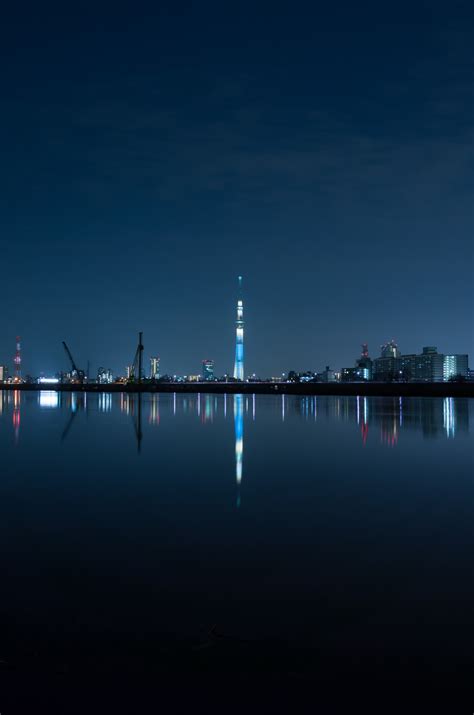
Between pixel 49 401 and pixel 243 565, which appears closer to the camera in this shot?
pixel 243 565

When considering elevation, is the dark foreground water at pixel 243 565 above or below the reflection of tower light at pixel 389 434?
above

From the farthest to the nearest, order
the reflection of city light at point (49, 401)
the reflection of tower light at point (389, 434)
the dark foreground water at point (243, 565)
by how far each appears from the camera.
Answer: the reflection of city light at point (49, 401) < the reflection of tower light at point (389, 434) < the dark foreground water at point (243, 565)

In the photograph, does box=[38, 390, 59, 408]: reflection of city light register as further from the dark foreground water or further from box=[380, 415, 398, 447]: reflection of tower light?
the dark foreground water

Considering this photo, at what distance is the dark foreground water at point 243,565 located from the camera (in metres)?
5.39

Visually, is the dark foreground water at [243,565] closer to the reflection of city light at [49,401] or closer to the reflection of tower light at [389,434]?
the reflection of tower light at [389,434]

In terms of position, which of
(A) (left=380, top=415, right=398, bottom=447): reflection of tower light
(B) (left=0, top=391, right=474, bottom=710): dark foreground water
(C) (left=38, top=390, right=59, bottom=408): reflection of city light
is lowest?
(C) (left=38, top=390, right=59, bottom=408): reflection of city light

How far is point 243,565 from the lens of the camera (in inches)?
312

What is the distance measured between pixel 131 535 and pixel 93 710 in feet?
17.3

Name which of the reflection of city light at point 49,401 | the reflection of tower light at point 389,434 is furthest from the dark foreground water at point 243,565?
the reflection of city light at point 49,401

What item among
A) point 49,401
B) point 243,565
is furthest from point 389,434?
point 49,401

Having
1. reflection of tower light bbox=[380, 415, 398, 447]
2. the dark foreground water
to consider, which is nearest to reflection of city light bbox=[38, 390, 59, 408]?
reflection of tower light bbox=[380, 415, 398, 447]

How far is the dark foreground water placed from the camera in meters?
5.39

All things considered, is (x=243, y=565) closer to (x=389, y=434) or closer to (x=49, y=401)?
(x=389, y=434)

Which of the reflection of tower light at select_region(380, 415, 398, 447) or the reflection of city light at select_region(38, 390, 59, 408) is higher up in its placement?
the reflection of tower light at select_region(380, 415, 398, 447)
